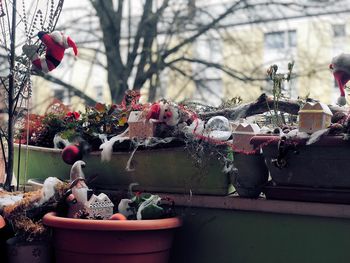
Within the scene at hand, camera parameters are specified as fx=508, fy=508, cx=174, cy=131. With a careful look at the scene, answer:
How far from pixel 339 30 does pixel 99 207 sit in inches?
251

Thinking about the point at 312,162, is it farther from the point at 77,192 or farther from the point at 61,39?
the point at 61,39

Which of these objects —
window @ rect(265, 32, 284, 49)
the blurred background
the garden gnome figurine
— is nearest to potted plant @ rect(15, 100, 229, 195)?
the garden gnome figurine

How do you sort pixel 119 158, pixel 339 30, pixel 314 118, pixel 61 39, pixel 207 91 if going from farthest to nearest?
pixel 207 91, pixel 339 30, pixel 61 39, pixel 119 158, pixel 314 118

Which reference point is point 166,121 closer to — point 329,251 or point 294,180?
point 294,180

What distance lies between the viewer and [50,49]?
1871mm

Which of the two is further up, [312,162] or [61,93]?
[61,93]

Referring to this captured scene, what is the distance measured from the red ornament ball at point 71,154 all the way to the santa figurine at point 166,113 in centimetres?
34

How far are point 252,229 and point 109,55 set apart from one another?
6372 mm

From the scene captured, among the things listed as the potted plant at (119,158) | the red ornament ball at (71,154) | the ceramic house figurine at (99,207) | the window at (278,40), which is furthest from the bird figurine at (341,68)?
the window at (278,40)

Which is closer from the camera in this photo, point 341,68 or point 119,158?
point 341,68

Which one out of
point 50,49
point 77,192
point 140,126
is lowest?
point 77,192

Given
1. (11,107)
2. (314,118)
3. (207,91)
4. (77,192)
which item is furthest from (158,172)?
(207,91)

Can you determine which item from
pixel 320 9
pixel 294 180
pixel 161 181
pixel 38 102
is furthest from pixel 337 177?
pixel 38 102

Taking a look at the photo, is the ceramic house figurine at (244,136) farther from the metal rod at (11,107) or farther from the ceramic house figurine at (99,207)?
the metal rod at (11,107)
